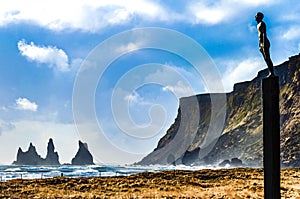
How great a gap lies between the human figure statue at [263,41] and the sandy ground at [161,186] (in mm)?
13825

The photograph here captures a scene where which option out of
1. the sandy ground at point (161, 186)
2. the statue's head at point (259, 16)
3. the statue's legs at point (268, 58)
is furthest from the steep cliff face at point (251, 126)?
the statue's head at point (259, 16)

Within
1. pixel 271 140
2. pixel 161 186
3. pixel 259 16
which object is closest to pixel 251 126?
pixel 161 186

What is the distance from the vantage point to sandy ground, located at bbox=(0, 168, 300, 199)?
2291 cm

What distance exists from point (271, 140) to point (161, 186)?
727 inches

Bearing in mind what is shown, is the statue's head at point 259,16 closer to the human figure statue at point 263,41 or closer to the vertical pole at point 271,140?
the human figure statue at point 263,41

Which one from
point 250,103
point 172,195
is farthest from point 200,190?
point 250,103

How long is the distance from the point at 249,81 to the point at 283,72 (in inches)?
969

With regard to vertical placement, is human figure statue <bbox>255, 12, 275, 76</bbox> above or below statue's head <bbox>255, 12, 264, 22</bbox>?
below

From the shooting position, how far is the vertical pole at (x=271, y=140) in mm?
9117

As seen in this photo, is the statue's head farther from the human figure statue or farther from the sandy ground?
the sandy ground

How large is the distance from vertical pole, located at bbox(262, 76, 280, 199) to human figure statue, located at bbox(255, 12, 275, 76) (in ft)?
1.37

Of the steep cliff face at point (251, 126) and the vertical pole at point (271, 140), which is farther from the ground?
the steep cliff face at point (251, 126)

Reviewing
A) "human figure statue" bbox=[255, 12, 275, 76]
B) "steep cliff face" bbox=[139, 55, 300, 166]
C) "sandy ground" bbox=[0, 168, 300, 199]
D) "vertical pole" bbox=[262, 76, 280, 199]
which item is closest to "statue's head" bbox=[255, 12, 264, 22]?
"human figure statue" bbox=[255, 12, 275, 76]

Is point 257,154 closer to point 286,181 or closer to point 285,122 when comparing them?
point 285,122
